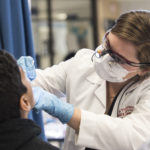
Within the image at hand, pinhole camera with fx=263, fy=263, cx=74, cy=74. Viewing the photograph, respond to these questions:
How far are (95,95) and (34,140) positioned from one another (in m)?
0.52

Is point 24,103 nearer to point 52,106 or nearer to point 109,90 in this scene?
point 52,106

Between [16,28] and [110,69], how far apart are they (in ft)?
1.79

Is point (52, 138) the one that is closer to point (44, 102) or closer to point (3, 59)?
point (44, 102)

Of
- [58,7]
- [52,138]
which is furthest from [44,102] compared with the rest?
[58,7]

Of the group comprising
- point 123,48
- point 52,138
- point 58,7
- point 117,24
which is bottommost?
point 52,138

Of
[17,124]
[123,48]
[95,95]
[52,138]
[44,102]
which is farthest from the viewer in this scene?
[52,138]

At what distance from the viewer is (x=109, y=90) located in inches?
58.0

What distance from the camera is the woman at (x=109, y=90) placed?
114 centimetres

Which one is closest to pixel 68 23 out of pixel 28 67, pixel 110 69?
pixel 110 69

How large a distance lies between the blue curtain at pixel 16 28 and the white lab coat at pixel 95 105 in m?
0.17

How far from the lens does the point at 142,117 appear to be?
3.80 ft

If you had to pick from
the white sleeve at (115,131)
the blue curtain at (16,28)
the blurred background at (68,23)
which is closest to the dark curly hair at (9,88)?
the white sleeve at (115,131)

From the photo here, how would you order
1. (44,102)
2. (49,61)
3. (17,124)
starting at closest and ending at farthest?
(17,124) < (44,102) < (49,61)

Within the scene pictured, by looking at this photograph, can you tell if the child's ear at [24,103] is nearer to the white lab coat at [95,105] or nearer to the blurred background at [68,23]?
the white lab coat at [95,105]
